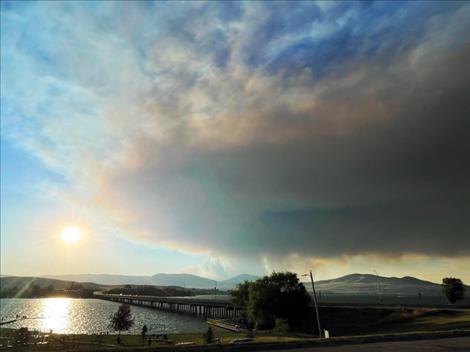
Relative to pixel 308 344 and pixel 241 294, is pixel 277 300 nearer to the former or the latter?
pixel 241 294

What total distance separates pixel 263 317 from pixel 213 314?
10291 centimetres

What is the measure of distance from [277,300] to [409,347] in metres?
80.3

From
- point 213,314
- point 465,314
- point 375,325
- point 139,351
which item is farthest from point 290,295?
point 213,314

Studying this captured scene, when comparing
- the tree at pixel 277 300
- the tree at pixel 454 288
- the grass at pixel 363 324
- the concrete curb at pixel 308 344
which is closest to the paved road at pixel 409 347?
the concrete curb at pixel 308 344

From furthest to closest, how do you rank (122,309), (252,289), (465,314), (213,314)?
(213,314) → (252,289) → (122,309) → (465,314)

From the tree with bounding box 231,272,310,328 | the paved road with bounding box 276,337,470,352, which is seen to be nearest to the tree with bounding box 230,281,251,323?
the tree with bounding box 231,272,310,328

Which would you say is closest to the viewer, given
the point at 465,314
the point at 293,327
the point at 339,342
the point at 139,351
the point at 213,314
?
the point at 139,351

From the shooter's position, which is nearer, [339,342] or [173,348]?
[173,348]

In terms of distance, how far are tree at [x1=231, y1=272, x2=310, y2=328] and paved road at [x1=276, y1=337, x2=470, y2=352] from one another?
76352 mm

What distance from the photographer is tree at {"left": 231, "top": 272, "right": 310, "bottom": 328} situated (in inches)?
3935

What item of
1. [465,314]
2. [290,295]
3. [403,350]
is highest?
[290,295]

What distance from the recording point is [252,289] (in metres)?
107

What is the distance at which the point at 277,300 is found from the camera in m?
101

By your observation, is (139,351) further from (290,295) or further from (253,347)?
(290,295)
